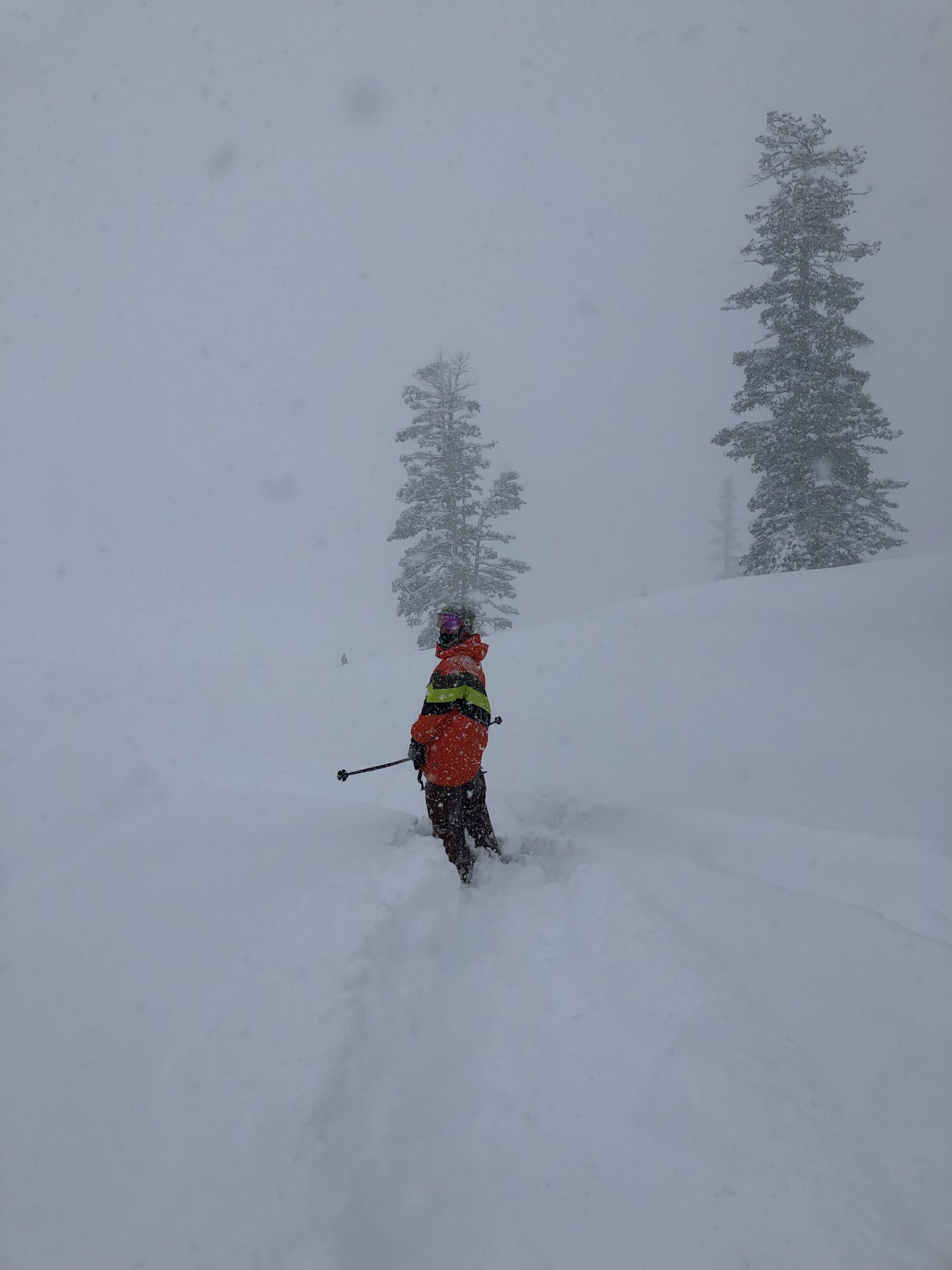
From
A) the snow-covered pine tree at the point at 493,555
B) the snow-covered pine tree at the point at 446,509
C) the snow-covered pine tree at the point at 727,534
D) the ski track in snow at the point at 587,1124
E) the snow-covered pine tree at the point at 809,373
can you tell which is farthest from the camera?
the snow-covered pine tree at the point at 727,534

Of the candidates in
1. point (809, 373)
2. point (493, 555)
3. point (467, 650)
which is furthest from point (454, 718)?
point (493, 555)

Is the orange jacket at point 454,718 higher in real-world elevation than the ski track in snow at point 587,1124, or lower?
higher

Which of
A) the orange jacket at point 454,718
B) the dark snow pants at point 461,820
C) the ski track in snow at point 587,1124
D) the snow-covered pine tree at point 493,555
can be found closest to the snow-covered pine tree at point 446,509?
the snow-covered pine tree at point 493,555

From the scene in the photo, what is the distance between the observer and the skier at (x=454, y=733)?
19.9 feet

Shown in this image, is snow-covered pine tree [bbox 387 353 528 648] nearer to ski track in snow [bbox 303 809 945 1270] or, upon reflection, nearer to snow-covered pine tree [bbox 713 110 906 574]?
snow-covered pine tree [bbox 713 110 906 574]

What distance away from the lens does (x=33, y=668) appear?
1636 centimetres

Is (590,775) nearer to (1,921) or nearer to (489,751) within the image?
(489,751)

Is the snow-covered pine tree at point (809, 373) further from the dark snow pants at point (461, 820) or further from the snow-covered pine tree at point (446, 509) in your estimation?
the dark snow pants at point (461, 820)

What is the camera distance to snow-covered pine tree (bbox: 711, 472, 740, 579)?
5328cm

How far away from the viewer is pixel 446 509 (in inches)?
866

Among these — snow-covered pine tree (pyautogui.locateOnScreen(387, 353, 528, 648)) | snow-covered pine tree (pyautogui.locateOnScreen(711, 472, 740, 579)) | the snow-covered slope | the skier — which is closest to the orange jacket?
the skier

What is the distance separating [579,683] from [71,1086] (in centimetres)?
902

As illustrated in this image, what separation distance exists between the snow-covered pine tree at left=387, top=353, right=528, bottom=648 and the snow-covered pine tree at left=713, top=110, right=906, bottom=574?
8148mm

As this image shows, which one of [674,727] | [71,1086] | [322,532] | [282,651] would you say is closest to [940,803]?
[674,727]
